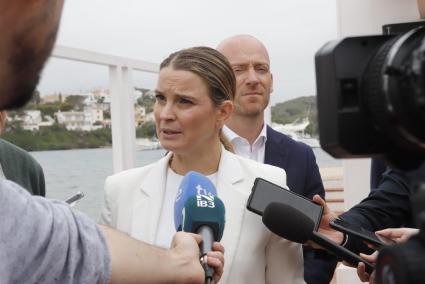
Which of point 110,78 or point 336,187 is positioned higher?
point 110,78

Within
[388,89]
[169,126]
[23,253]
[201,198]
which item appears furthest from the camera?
[169,126]

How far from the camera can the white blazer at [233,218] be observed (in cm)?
168

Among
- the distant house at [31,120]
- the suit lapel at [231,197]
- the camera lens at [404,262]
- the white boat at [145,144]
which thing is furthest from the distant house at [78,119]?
the camera lens at [404,262]

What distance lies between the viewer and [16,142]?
2.47m

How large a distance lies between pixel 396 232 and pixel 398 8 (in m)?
2.11

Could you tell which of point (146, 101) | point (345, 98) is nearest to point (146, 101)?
point (146, 101)

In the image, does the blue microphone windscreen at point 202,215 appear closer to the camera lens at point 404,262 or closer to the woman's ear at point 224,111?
the woman's ear at point 224,111

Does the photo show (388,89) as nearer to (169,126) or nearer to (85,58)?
(169,126)

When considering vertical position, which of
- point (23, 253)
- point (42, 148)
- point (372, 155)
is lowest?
point (42, 148)

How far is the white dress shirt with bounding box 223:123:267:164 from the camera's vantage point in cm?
240

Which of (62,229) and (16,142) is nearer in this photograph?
(62,229)

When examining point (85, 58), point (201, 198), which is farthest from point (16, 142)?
point (201, 198)

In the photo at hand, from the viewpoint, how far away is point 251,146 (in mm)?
2410

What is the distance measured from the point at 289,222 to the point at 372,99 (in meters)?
0.56
